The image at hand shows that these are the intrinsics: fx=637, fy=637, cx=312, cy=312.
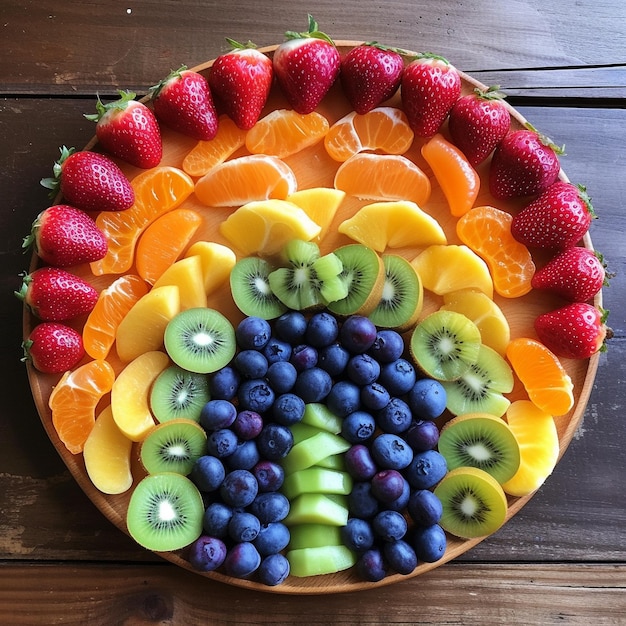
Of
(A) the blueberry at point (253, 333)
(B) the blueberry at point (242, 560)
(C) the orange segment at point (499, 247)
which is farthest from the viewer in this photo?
(C) the orange segment at point (499, 247)

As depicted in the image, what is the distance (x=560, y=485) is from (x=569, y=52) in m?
1.55

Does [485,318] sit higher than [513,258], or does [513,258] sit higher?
[513,258]

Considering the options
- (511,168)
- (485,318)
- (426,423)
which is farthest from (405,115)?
(426,423)

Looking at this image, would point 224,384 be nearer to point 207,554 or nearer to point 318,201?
point 207,554

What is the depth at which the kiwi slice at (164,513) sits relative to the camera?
1.89 m

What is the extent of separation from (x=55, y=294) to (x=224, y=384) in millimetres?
585

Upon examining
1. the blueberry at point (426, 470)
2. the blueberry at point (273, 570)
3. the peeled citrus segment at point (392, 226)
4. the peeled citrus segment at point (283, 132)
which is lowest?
the blueberry at point (273, 570)

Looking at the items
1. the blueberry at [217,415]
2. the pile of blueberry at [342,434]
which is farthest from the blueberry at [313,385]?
the blueberry at [217,415]

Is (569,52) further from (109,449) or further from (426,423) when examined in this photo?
(109,449)

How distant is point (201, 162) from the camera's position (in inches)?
81.7

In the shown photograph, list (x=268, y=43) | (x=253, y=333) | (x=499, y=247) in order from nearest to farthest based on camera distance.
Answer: (x=253, y=333) → (x=499, y=247) → (x=268, y=43)

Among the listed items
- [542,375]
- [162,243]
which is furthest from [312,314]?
[542,375]

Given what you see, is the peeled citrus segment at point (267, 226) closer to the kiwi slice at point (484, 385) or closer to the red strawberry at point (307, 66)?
the red strawberry at point (307, 66)

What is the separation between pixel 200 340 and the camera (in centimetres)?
199
